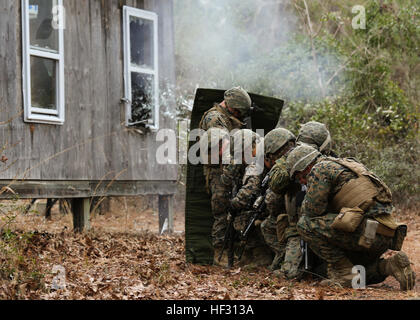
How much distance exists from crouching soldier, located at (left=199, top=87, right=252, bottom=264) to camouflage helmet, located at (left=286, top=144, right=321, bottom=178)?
1.57 m

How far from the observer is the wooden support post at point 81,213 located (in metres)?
10.3

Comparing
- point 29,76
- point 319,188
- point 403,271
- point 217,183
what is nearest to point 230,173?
point 217,183

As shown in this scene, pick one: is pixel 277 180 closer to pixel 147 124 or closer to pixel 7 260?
pixel 7 260

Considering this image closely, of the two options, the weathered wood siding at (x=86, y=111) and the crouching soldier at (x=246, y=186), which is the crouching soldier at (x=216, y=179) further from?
the weathered wood siding at (x=86, y=111)

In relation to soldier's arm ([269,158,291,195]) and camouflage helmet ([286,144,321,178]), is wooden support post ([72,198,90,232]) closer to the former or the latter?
soldier's arm ([269,158,291,195])

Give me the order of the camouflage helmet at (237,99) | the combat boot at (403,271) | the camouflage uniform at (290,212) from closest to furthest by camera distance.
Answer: the combat boot at (403,271) → the camouflage uniform at (290,212) → the camouflage helmet at (237,99)

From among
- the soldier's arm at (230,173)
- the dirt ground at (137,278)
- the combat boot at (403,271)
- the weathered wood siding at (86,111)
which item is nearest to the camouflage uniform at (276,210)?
the dirt ground at (137,278)

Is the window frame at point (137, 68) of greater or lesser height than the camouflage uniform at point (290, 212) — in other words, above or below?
above

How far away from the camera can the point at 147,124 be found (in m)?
10.9

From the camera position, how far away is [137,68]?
1097 cm

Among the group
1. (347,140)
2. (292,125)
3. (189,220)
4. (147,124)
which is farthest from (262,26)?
(189,220)

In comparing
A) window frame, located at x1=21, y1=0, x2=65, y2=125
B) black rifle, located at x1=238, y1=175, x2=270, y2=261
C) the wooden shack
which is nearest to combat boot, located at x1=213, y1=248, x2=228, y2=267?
black rifle, located at x1=238, y1=175, x2=270, y2=261

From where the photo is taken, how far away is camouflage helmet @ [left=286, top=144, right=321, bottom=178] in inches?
251

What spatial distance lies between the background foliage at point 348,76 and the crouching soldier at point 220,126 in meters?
5.97
